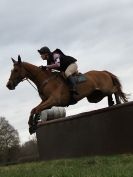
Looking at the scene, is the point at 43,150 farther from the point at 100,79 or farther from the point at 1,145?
the point at 1,145

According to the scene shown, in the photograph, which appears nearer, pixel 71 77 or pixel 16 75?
pixel 16 75

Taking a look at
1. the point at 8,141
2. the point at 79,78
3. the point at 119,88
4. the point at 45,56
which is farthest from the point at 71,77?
the point at 8,141

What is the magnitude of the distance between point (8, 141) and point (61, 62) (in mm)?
59136

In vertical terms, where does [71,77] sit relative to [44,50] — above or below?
below

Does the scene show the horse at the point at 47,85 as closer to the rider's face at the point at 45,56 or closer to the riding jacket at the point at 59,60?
the riding jacket at the point at 59,60

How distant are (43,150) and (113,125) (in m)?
5.66

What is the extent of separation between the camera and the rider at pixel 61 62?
14188 millimetres

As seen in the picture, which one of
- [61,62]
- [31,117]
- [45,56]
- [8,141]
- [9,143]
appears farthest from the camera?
[9,143]

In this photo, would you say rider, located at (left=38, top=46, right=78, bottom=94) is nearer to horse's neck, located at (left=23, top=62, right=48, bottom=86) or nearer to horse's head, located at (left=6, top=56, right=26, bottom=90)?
horse's neck, located at (left=23, top=62, right=48, bottom=86)

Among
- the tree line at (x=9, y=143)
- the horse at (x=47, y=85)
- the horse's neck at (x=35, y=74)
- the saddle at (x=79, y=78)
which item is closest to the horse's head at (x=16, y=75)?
the horse at (x=47, y=85)

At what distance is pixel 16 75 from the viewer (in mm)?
14461

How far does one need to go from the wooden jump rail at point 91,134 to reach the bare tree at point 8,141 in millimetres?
53706

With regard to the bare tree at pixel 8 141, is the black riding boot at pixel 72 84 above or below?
below

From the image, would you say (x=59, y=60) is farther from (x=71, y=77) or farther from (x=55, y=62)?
(x=71, y=77)
